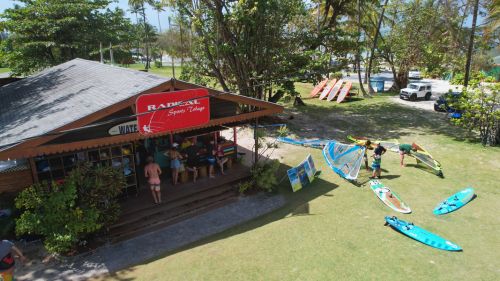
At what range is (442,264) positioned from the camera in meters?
8.34

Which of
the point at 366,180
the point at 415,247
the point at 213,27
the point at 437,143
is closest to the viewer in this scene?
the point at 415,247

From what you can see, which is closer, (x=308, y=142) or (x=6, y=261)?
(x=6, y=261)

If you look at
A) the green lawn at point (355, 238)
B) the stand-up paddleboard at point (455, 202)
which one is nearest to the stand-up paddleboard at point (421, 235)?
the green lawn at point (355, 238)

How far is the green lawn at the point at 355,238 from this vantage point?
26.5 ft

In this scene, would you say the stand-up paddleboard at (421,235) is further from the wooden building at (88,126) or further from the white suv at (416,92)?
the white suv at (416,92)

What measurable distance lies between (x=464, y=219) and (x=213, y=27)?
18.7 metres

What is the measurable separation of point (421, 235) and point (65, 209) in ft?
33.3

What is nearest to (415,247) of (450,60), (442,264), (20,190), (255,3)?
(442,264)

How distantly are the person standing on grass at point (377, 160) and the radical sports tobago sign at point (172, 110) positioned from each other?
24.3 ft

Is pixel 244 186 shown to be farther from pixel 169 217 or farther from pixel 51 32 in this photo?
pixel 51 32

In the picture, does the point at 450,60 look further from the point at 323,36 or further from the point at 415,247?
the point at 415,247

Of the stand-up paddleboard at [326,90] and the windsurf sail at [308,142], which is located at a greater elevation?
the stand-up paddleboard at [326,90]

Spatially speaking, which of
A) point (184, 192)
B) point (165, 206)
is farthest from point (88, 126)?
point (184, 192)

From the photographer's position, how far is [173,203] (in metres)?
11.5
